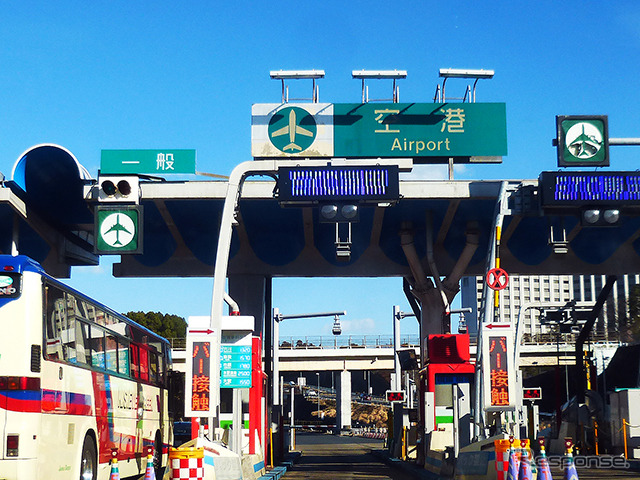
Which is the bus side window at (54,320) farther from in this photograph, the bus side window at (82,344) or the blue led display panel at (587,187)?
the blue led display panel at (587,187)

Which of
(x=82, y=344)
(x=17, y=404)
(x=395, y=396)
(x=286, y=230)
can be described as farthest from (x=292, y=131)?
(x=17, y=404)

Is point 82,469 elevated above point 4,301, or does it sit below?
below

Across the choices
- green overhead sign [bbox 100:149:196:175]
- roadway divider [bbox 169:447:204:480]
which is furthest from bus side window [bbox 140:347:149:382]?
roadway divider [bbox 169:447:204:480]

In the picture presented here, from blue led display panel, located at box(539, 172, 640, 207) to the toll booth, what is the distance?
473 cm

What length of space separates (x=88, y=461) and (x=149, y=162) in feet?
39.7

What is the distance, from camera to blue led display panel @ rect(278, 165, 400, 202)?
22.2m

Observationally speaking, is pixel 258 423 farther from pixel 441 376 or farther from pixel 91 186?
pixel 91 186

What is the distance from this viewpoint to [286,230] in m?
30.5

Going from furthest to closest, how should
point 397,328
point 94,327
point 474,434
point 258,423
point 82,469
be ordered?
point 397,328
point 258,423
point 474,434
point 94,327
point 82,469

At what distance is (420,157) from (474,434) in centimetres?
982

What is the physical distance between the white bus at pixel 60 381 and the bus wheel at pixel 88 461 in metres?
0.02

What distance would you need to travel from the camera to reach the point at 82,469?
1562cm

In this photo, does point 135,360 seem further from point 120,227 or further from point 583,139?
point 583,139

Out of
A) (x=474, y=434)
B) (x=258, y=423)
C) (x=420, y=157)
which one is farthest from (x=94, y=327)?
(x=420, y=157)
